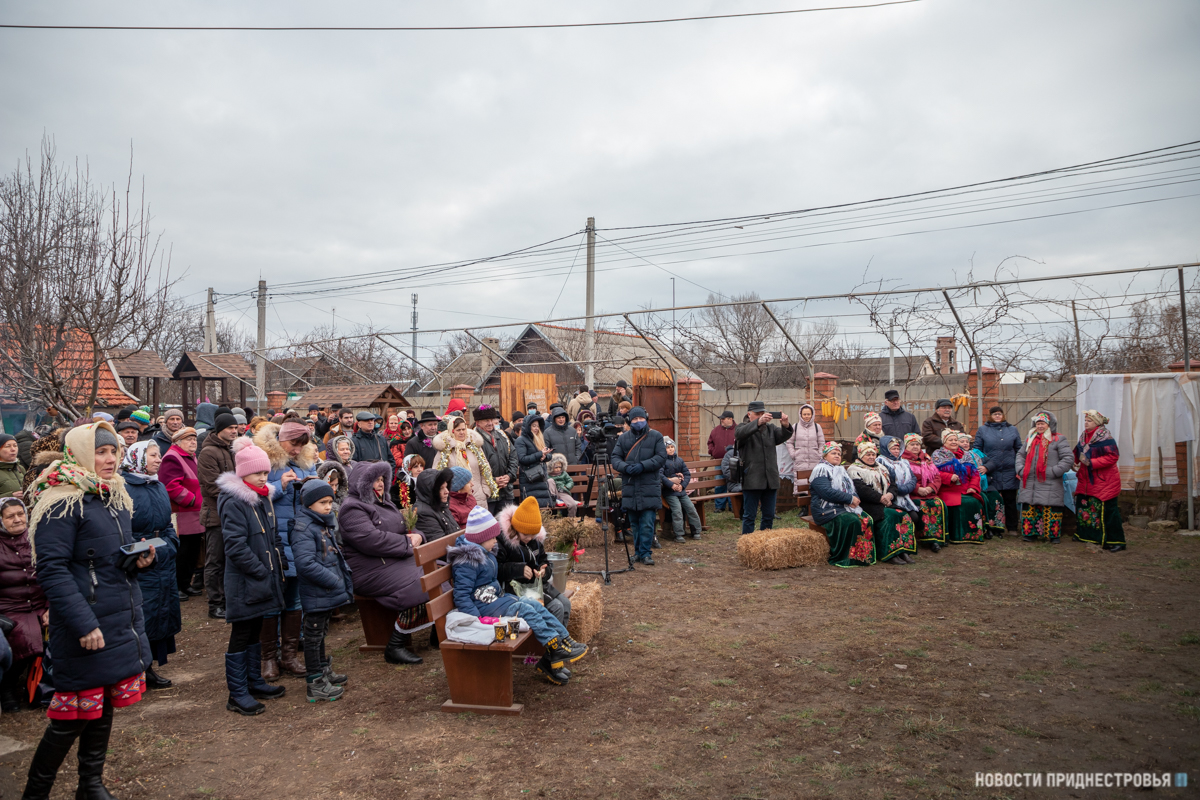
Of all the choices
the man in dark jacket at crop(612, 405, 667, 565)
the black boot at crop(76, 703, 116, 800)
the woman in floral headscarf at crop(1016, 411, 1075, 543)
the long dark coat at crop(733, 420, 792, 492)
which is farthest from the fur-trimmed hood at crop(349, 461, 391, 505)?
the woman in floral headscarf at crop(1016, 411, 1075, 543)

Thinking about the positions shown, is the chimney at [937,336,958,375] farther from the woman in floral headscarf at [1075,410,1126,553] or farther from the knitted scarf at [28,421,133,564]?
the knitted scarf at [28,421,133,564]

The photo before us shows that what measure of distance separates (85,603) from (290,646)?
211cm

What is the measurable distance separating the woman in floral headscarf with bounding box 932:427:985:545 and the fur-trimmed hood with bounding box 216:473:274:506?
25.0 feet

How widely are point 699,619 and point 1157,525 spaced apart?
23.3 feet

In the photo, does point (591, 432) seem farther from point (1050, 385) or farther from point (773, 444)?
point (1050, 385)

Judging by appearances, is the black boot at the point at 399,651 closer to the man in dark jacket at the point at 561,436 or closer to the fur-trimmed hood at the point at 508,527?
the fur-trimmed hood at the point at 508,527

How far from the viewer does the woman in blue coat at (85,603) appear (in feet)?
10.5

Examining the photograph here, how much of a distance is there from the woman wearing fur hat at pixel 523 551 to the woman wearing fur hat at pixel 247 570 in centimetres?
146

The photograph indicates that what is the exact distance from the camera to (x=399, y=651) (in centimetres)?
534

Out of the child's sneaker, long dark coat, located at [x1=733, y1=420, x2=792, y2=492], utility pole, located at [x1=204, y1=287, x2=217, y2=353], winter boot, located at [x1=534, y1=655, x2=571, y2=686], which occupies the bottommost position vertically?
the child's sneaker

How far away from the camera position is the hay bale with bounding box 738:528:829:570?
7754 mm

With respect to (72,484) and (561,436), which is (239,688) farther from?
(561,436)

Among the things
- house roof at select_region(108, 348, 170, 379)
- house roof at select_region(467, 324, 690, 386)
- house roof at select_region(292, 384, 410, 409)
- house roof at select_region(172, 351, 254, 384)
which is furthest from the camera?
house roof at select_region(172, 351, 254, 384)

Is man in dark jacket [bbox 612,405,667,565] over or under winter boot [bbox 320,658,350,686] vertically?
over
